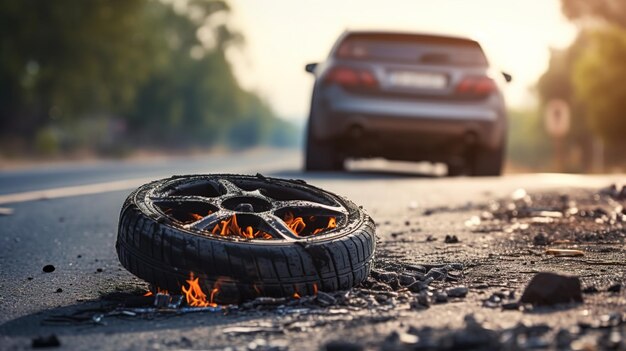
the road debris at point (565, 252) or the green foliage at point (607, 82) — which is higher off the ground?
the green foliage at point (607, 82)

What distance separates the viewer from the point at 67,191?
10.9 m

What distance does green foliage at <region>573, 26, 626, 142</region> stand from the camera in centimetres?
3950

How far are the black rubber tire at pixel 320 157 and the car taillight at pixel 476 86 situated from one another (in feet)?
6.66

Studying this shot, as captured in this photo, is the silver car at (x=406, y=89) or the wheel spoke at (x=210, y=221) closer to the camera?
the wheel spoke at (x=210, y=221)

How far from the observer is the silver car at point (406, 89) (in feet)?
33.9

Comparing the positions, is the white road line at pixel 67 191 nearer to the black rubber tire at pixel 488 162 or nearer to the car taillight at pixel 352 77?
the car taillight at pixel 352 77

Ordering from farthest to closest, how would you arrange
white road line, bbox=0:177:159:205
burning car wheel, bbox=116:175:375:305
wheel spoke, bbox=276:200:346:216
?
1. white road line, bbox=0:177:159:205
2. wheel spoke, bbox=276:200:346:216
3. burning car wheel, bbox=116:175:375:305

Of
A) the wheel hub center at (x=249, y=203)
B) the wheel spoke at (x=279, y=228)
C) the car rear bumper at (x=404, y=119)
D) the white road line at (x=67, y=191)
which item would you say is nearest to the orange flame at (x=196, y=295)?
the wheel spoke at (x=279, y=228)

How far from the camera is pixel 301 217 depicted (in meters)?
Answer: 4.77

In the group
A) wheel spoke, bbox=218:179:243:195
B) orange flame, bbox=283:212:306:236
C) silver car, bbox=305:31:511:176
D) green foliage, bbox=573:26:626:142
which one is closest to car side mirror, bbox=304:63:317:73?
silver car, bbox=305:31:511:176

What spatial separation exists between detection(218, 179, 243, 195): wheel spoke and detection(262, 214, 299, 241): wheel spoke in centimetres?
51

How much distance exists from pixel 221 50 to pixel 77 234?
73430 millimetres

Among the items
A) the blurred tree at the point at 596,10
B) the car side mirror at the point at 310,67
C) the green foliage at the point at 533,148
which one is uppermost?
the blurred tree at the point at 596,10

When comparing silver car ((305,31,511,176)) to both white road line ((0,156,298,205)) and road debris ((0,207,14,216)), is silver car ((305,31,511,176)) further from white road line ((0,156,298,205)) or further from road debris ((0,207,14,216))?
road debris ((0,207,14,216))
